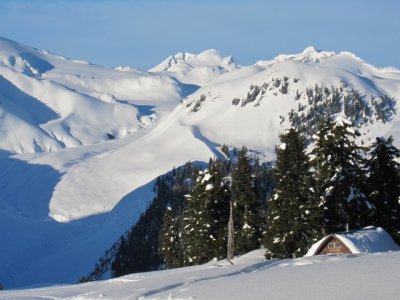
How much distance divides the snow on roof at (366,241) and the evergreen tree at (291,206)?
5.16 metres

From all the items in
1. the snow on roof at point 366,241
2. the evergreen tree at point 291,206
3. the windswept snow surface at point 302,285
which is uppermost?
the evergreen tree at point 291,206

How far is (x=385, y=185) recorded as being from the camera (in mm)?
53938

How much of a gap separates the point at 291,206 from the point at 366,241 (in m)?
9.17

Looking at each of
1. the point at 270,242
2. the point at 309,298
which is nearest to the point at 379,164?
the point at 270,242

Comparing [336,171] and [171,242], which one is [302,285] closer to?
[336,171]

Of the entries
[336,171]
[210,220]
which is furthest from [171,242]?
[336,171]

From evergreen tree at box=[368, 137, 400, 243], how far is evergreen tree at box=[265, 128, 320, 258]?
15.9ft

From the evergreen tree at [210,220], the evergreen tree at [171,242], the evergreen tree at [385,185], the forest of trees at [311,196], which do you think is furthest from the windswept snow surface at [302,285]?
the evergreen tree at [171,242]

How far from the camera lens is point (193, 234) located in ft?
209

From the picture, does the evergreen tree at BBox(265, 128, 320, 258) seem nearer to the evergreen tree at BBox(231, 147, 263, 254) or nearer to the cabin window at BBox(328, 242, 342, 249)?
the cabin window at BBox(328, 242, 342, 249)

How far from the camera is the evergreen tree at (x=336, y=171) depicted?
51156 mm

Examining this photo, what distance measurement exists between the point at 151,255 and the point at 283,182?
120617mm

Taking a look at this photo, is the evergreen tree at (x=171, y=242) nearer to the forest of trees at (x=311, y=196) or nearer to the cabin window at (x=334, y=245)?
the forest of trees at (x=311, y=196)

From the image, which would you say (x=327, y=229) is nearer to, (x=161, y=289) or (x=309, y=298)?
(x=161, y=289)
